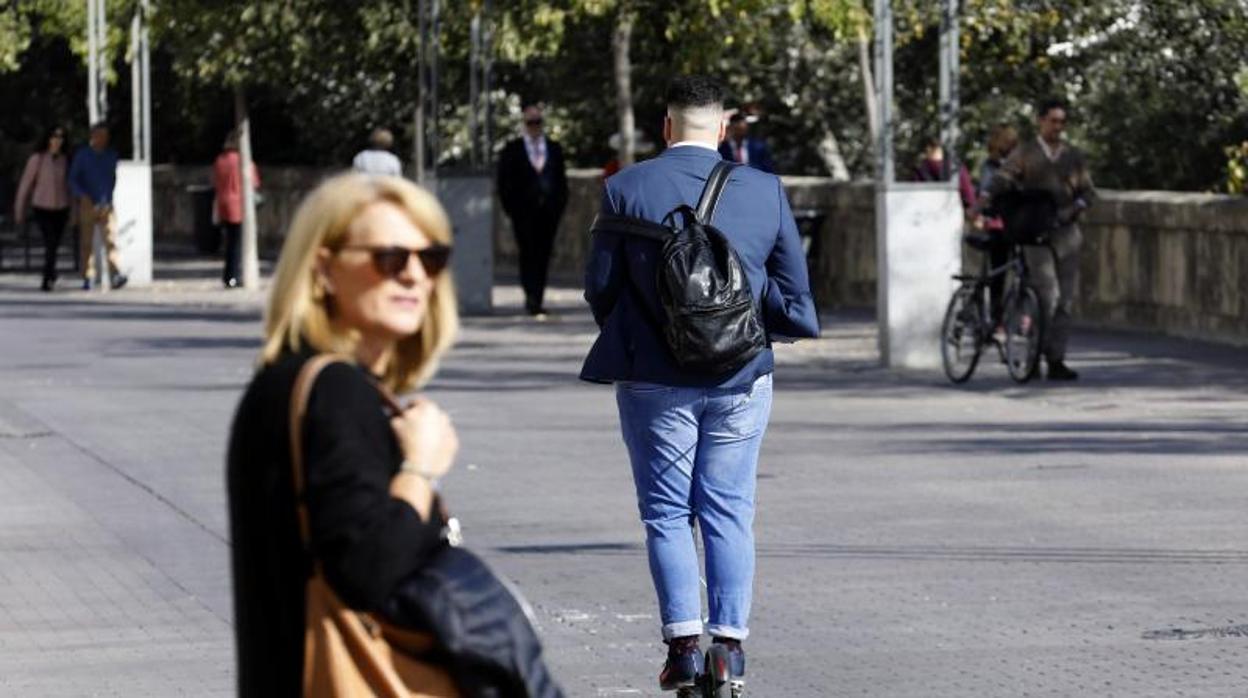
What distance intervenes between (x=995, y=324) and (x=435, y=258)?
50.9 ft

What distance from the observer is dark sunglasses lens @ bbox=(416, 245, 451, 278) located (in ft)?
14.2

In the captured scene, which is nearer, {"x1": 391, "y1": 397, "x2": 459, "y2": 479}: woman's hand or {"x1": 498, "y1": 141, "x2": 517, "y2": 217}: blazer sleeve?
{"x1": 391, "y1": 397, "x2": 459, "y2": 479}: woman's hand

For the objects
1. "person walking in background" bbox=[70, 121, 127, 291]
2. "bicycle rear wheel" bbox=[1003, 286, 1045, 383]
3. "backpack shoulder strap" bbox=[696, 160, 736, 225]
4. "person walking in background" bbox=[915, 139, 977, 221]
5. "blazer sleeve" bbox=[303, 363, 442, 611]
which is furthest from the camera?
"person walking in background" bbox=[70, 121, 127, 291]

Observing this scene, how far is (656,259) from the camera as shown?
27.4ft

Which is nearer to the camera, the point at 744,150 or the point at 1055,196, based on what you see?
the point at 1055,196

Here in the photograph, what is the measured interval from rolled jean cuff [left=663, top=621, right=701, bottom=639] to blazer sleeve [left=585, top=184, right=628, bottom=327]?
0.81 meters

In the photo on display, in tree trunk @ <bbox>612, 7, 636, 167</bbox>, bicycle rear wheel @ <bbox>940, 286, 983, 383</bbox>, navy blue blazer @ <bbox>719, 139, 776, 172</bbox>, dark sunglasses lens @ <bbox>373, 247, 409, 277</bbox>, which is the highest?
tree trunk @ <bbox>612, 7, 636, 167</bbox>

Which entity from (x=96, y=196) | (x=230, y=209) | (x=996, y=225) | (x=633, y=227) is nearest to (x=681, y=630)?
(x=633, y=227)

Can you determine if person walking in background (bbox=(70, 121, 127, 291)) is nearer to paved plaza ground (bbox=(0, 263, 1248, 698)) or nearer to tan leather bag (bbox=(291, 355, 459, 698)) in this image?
paved plaza ground (bbox=(0, 263, 1248, 698))

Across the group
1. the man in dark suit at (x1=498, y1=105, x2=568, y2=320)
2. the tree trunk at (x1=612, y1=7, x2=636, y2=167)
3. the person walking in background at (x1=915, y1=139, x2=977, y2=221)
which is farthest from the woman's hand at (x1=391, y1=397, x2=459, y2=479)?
the tree trunk at (x1=612, y1=7, x2=636, y2=167)

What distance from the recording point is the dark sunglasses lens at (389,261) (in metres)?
4.28

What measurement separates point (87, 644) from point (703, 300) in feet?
8.32

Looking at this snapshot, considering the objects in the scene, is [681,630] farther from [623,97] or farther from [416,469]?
[623,97]

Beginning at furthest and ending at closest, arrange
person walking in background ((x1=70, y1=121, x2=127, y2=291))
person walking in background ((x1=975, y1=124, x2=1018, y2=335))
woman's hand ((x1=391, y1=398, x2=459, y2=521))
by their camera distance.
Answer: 1. person walking in background ((x1=70, y1=121, x2=127, y2=291))
2. person walking in background ((x1=975, y1=124, x2=1018, y2=335))
3. woman's hand ((x1=391, y1=398, x2=459, y2=521))
